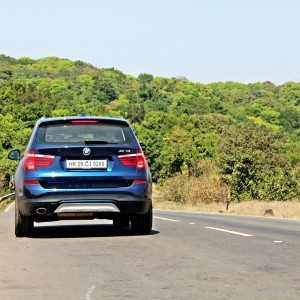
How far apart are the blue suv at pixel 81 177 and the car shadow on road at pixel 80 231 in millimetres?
1019

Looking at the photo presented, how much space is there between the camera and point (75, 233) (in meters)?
14.0

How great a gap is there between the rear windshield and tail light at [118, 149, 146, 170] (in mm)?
230

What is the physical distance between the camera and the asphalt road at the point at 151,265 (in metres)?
7.41

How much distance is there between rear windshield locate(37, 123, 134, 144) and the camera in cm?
1237

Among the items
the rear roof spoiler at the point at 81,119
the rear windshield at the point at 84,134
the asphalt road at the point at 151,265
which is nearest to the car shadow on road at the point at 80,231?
the asphalt road at the point at 151,265

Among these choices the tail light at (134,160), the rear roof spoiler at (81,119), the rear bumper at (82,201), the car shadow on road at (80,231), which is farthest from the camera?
the car shadow on road at (80,231)

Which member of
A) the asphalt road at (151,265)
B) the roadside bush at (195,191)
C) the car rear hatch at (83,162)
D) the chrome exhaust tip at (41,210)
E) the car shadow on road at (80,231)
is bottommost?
the roadside bush at (195,191)

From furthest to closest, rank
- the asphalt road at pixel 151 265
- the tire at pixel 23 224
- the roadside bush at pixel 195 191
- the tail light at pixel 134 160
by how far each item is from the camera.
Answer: the roadside bush at pixel 195 191
the tire at pixel 23 224
the tail light at pixel 134 160
the asphalt road at pixel 151 265

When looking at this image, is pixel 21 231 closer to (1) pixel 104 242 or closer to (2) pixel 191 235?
(1) pixel 104 242

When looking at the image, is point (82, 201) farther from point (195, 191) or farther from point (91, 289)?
point (195, 191)

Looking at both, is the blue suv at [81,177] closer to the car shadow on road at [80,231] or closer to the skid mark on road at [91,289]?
the car shadow on road at [80,231]

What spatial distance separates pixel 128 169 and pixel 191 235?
1.92 m

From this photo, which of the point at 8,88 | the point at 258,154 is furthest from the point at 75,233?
the point at 8,88

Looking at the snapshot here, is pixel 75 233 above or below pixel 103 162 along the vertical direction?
below
